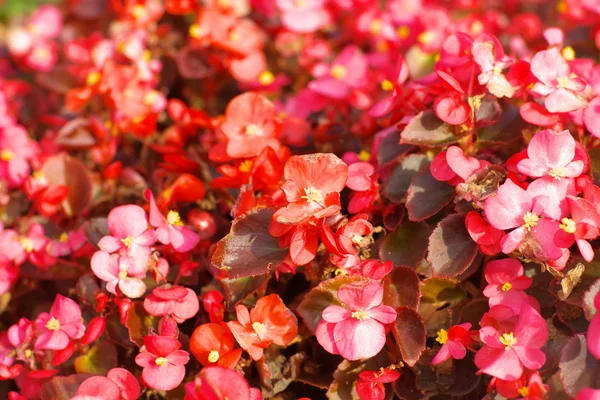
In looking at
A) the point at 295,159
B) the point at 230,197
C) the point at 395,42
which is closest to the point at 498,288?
the point at 295,159

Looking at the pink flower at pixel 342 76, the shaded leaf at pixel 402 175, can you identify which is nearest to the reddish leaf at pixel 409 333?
the shaded leaf at pixel 402 175

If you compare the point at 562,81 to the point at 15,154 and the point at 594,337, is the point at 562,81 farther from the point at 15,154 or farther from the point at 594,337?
the point at 15,154

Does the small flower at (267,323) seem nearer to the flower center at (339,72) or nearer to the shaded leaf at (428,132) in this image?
the shaded leaf at (428,132)

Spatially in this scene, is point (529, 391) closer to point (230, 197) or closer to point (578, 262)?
point (578, 262)

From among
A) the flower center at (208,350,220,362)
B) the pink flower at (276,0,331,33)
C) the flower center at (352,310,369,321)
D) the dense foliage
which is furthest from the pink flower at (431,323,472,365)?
the pink flower at (276,0,331,33)

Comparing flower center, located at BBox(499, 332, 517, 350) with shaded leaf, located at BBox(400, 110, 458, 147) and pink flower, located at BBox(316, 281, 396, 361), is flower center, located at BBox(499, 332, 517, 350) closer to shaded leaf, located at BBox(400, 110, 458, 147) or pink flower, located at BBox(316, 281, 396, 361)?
pink flower, located at BBox(316, 281, 396, 361)

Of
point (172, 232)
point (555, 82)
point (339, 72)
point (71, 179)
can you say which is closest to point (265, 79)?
point (339, 72)
